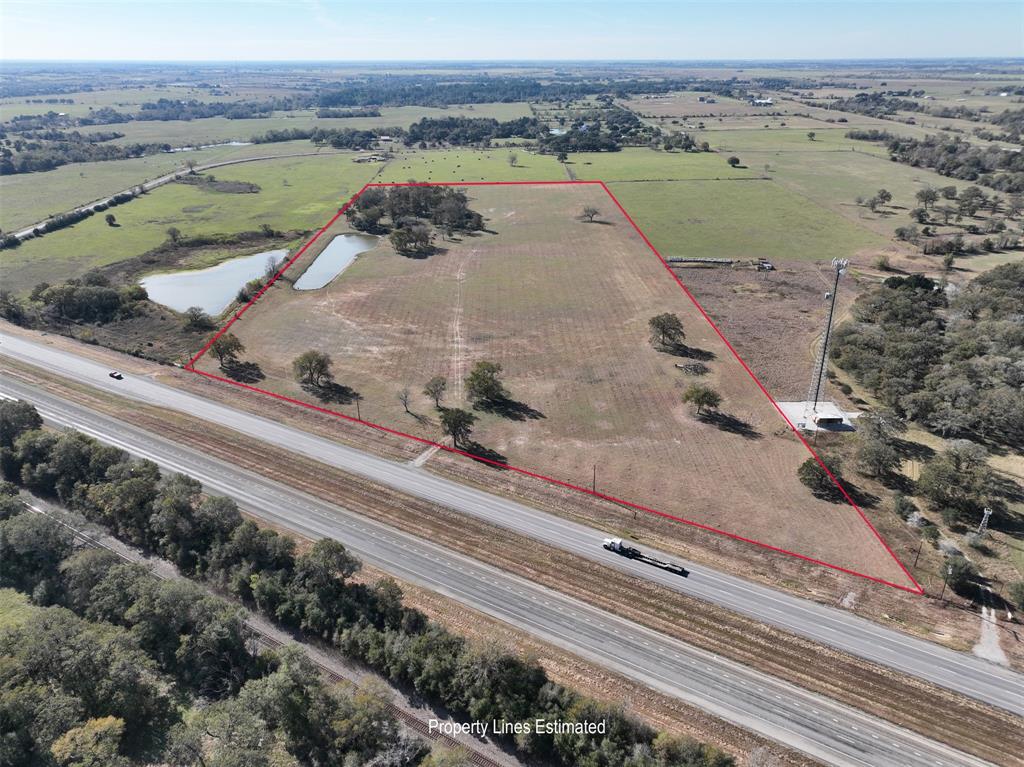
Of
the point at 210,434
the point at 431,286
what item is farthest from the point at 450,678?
the point at 431,286

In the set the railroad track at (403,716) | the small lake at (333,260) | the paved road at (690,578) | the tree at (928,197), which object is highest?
the tree at (928,197)

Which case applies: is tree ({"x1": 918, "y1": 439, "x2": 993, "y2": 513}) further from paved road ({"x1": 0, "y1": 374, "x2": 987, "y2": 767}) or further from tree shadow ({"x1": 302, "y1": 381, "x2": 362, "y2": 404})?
tree shadow ({"x1": 302, "y1": 381, "x2": 362, "y2": 404})

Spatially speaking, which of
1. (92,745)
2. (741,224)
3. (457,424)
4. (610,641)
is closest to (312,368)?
(457,424)

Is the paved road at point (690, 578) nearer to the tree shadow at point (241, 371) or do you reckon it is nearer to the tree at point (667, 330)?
the tree shadow at point (241, 371)

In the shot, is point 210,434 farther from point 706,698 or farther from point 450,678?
point 706,698

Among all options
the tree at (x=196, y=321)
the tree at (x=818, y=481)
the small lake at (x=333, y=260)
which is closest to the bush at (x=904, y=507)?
the tree at (x=818, y=481)

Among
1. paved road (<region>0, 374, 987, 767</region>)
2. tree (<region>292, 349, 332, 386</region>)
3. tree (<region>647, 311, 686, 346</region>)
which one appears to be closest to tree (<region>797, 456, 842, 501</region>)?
paved road (<region>0, 374, 987, 767</region>)
